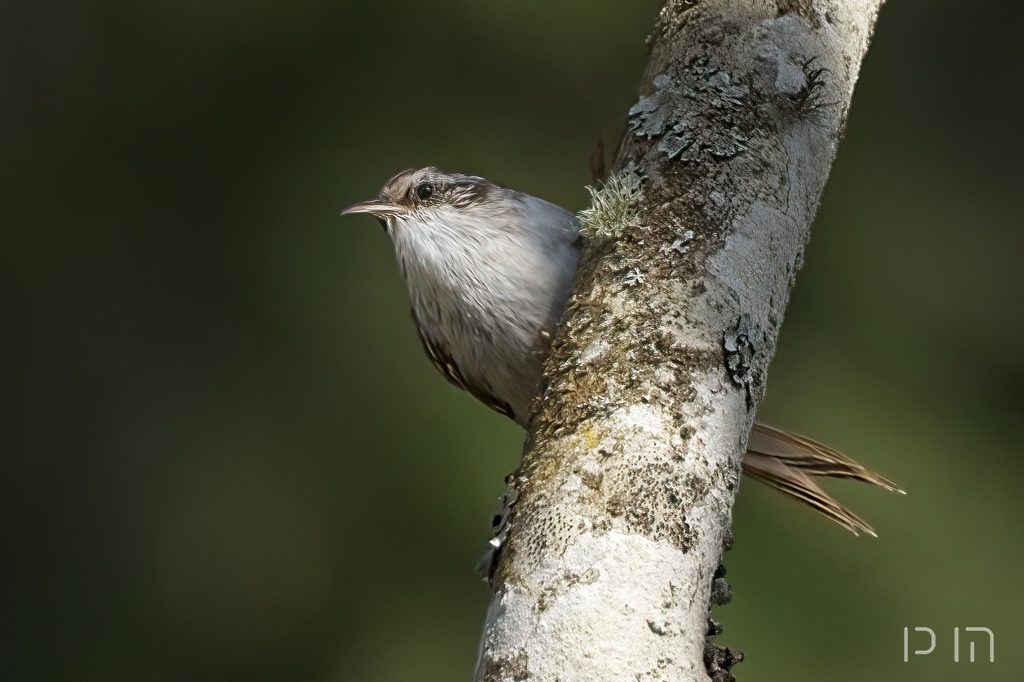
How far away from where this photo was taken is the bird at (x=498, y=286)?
10.1 feet

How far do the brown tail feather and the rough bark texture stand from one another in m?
1.34

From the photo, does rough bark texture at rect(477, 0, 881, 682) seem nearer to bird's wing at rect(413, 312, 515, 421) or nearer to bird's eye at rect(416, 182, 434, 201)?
bird's eye at rect(416, 182, 434, 201)

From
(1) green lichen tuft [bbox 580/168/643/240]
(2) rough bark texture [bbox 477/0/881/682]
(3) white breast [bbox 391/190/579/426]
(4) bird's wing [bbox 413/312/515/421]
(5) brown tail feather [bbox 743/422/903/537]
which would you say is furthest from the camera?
(4) bird's wing [bbox 413/312/515/421]

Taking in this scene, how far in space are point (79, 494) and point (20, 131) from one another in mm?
2407

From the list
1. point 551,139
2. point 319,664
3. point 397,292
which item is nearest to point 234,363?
point 397,292

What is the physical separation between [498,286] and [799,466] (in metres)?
1.14

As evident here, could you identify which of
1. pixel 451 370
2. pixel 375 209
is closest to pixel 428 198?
pixel 375 209

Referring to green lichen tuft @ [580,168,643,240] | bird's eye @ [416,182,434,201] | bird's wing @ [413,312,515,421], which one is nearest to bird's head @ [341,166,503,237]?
bird's eye @ [416,182,434,201]

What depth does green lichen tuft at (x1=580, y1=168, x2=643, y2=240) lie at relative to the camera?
6.85 ft

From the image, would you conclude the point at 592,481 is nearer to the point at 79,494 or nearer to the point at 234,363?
the point at 234,363

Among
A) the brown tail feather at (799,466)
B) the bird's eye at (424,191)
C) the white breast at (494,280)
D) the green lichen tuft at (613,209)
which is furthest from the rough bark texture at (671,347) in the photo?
the brown tail feather at (799,466)

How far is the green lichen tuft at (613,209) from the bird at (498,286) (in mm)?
759

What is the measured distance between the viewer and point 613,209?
6.93 ft

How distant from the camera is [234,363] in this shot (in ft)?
20.1
